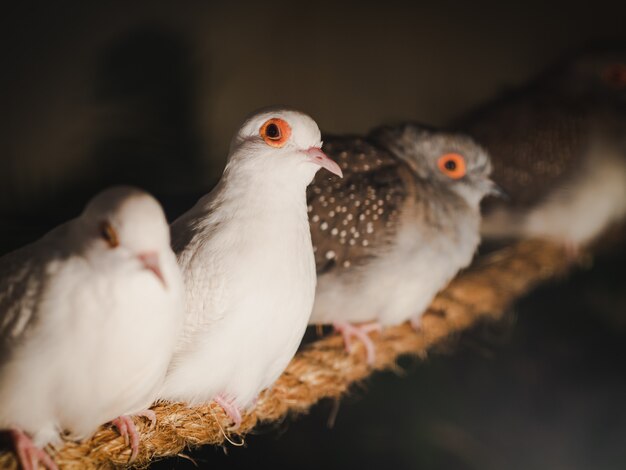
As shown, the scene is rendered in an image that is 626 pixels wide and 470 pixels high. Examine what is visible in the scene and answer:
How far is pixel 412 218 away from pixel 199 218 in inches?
18.4

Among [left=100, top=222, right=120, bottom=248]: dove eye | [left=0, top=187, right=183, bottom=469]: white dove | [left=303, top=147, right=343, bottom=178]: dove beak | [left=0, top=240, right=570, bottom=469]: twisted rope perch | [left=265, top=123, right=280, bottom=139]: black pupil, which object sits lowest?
[left=0, top=240, right=570, bottom=469]: twisted rope perch

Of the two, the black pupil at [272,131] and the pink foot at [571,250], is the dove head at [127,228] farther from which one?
the pink foot at [571,250]

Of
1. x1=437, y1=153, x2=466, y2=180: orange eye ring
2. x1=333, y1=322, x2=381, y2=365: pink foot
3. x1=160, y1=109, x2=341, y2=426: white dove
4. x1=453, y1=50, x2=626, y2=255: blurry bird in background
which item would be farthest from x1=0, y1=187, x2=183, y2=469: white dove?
x1=453, y1=50, x2=626, y2=255: blurry bird in background

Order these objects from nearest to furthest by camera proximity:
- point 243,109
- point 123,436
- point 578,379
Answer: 1. point 123,436
2. point 243,109
3. point 578,379

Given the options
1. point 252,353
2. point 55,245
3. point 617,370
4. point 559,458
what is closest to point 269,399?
point 252,353

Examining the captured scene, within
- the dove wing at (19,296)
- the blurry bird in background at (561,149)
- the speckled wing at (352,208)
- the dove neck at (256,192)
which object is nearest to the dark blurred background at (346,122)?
the blurry bird in background at (561,149)

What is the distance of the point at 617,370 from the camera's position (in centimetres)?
211

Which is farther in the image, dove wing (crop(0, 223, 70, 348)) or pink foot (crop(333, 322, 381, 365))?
pink foot (crop(333, 322, 381, 365))

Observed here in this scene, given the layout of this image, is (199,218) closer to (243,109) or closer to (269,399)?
(269,399)

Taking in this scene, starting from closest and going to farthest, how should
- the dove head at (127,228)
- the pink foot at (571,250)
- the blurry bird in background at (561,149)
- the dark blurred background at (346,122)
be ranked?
the dove head at (127,228) → the dark blurred background at (346,122) → the blurry bird in background at (561,149) → the pink foot at (571,250)

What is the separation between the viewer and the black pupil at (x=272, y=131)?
2.64 feet

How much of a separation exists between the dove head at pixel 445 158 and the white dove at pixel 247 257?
19.5 inches

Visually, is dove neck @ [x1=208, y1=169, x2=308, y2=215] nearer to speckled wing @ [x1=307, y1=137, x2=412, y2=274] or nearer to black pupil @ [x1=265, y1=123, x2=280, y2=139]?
black pupil @ [x1=265, y1=123, x2=280, y2=139]

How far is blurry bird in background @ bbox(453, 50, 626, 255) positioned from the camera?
1.61 meters
